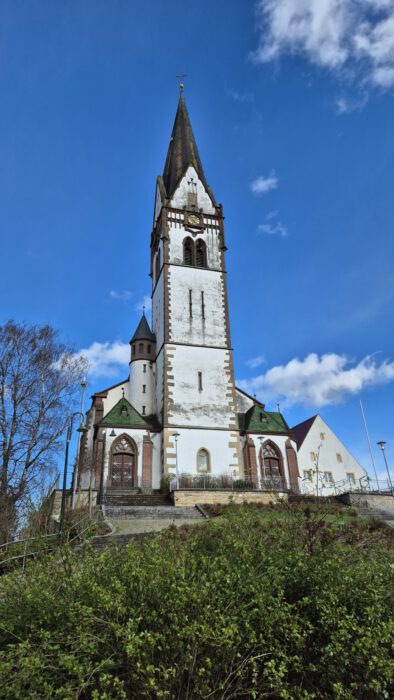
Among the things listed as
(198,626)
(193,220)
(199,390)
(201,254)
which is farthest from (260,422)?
(198,626)

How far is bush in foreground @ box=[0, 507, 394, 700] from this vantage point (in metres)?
5.56

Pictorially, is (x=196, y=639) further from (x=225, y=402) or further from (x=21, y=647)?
(x=225, y=402)

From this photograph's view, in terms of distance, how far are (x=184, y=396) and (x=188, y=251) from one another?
454 inches

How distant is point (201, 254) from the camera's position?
36.9 m

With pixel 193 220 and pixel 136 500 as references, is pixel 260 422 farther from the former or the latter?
pixel 193 220

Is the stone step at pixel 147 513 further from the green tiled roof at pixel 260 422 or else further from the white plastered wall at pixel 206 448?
the green tiled roof at pixel 260 422

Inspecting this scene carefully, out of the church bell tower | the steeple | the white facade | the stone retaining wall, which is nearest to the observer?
the stone retaining wall

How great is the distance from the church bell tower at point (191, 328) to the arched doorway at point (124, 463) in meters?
1.98

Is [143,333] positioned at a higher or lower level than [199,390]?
higher

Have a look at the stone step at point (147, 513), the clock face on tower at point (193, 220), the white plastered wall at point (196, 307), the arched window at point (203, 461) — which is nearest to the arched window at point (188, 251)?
the white plastered wall at point (196, 307)

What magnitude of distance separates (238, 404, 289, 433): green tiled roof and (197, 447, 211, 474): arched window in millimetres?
3874

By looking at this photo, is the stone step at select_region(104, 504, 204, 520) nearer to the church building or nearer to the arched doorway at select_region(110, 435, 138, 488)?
the church building

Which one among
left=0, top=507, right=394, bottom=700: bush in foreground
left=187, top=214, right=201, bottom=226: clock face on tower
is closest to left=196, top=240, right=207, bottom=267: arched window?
left=187, top=214, right=201, bottom=226: clock face on tower

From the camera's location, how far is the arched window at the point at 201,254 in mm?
36438
